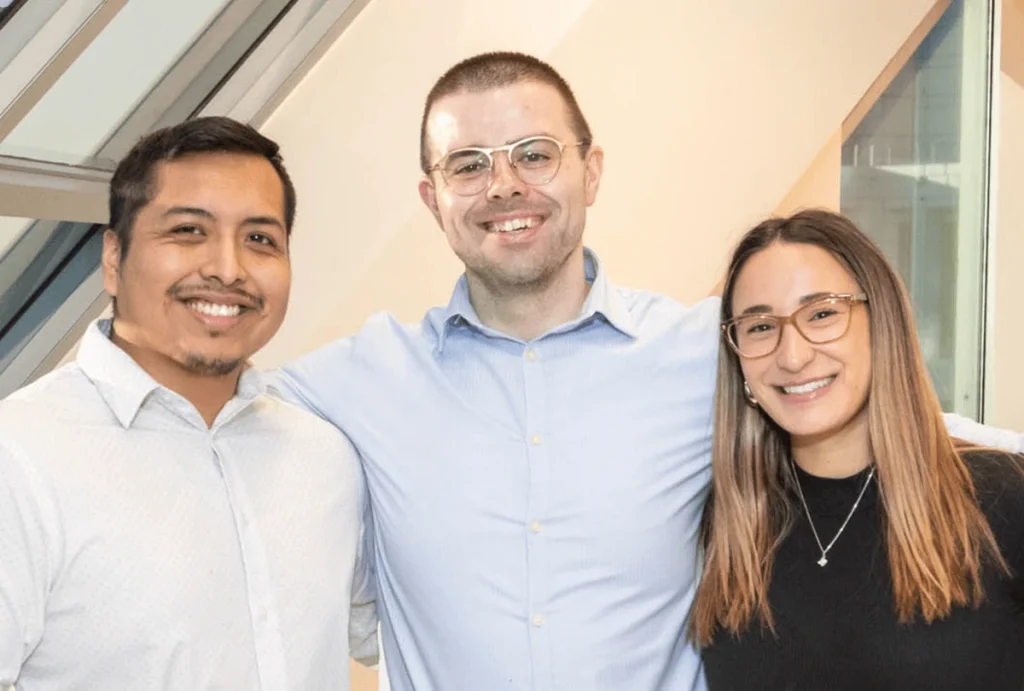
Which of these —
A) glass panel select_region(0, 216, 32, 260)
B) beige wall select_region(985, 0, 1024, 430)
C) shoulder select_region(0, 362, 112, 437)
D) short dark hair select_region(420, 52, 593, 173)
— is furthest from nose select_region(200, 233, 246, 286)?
beige wall select_region(985, 0, 1024, 430)

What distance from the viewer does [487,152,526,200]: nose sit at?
2082 millimetres

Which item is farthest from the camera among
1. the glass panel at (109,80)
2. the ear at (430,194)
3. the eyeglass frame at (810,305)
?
the glass panel at (109,80)

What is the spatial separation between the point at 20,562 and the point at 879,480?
4.46 ft

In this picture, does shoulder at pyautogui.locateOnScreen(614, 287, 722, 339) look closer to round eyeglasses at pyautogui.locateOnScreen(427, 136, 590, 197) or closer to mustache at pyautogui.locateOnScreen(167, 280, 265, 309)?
round eyeglasses at pyautogui.locateOnScreen(427, 136, 590, 197)

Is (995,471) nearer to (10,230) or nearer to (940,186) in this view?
(10,230)

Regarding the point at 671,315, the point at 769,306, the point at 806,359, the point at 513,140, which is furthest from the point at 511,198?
the point at 806,359

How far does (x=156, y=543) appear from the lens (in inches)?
62.6

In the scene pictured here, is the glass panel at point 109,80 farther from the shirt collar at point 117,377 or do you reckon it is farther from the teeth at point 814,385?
the teeth at point 814,385

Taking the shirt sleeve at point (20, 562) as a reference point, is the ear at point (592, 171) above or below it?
above

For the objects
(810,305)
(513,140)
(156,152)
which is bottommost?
(810,305)

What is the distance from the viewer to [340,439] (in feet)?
6.57

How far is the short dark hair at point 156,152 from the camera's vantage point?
68.1 inches

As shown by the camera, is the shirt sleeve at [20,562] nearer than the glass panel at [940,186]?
Yes

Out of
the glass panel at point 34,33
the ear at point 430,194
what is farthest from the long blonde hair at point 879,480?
the glass panel at point 34,33
